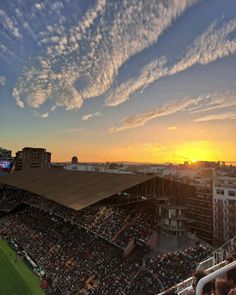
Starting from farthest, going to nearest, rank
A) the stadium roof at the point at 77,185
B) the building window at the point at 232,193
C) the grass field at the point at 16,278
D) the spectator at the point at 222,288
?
the building window at the point at 232,193 < the stadium roof at the point at 77,185 < the grass field at the point at 16,278 < the spectator at the point at 222,288

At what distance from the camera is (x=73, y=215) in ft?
110

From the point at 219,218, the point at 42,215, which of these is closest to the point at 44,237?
the point at 42,215

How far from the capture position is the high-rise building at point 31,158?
5920 inches

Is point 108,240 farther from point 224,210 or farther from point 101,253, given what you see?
point 224,210

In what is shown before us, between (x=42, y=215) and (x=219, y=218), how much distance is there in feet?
85.6

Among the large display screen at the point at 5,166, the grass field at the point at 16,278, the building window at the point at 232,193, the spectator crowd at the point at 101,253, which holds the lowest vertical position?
the grass field at the point at 16,278

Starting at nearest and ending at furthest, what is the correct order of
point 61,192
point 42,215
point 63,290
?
point 63,290 < point 61,192 < point 42,215

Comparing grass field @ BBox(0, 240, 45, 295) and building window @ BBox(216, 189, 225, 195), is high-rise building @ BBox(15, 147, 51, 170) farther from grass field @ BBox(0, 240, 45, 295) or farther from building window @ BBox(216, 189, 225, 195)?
grass field @ BBox(0, 240, 45, 295)

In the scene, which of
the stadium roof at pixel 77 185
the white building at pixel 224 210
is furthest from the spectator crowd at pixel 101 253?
the white building at pixel 224 210

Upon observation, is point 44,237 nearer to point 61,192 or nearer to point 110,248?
point 61,192

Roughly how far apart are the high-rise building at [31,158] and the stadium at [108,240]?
113245 millimetres

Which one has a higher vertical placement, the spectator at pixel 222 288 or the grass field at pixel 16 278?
the spectator at pixel 222 288

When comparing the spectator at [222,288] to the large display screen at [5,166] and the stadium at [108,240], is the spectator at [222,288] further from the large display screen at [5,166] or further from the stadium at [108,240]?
the large display screen at [5,166]

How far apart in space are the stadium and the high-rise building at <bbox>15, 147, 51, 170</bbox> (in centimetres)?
11324
